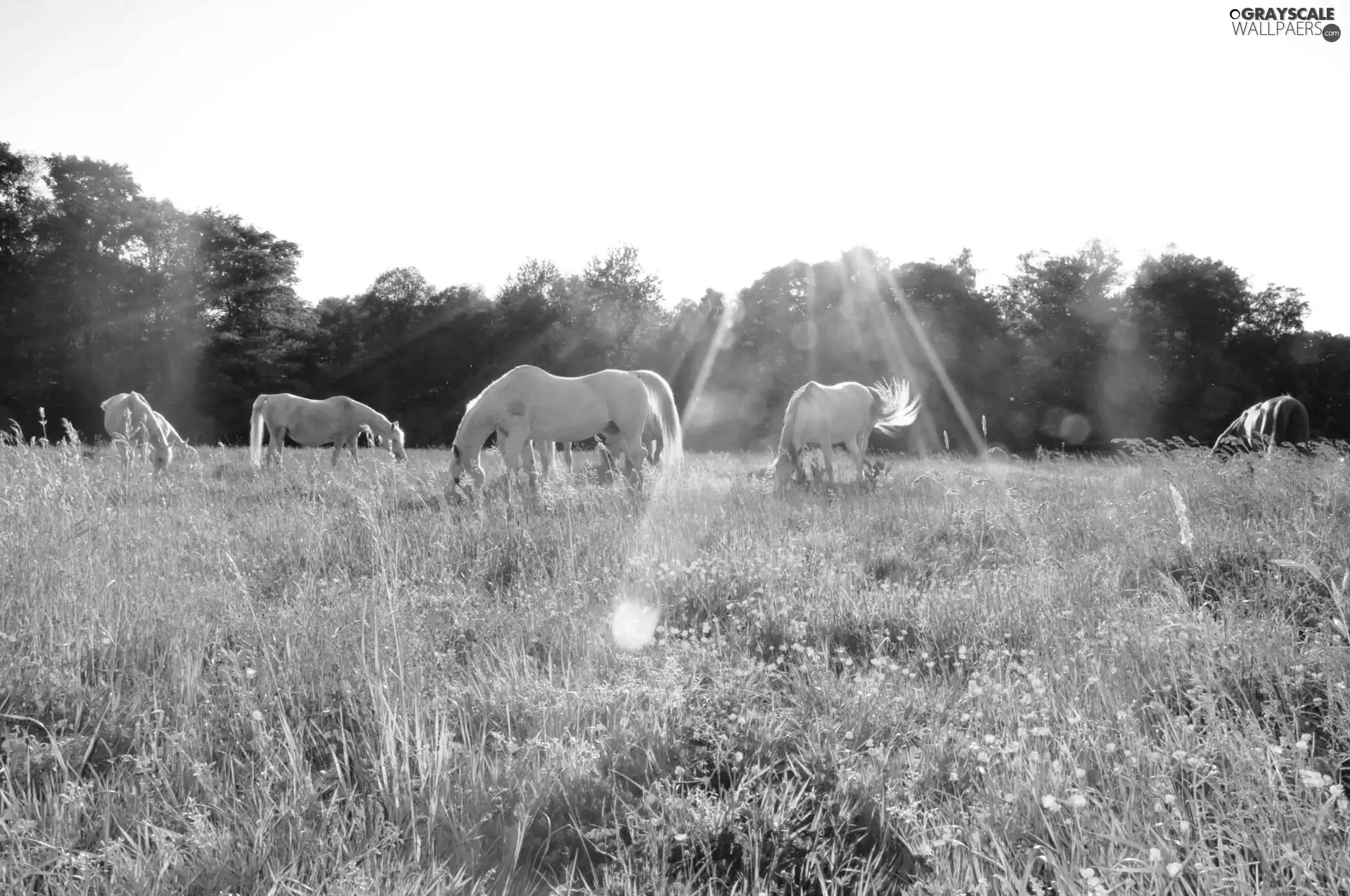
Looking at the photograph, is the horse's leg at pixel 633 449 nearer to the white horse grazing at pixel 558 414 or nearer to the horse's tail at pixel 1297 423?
the white horse grazing at pixel 558 414

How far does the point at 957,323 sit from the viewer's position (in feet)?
127

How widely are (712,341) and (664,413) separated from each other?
92.2 ft

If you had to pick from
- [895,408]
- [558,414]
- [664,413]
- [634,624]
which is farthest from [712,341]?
[634,624]

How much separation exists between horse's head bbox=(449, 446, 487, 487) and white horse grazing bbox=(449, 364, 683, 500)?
0.03 feet

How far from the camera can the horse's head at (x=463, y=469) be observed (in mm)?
8977

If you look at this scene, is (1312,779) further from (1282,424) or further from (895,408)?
(1282,424)

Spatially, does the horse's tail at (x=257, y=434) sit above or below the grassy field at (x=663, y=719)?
above

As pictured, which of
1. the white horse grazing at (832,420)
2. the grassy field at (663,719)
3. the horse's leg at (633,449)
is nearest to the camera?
the grassy field at (663,719)

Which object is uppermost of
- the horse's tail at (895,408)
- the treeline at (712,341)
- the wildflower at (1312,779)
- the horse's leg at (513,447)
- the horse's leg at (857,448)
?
the treeline at (712,341)

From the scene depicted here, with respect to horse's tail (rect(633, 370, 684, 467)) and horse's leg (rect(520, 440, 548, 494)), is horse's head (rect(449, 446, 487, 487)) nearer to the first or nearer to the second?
horse's leg (rect(520, 440, 548, 494))

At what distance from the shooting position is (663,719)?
249cm

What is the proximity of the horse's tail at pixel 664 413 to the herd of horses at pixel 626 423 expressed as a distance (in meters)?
0.02

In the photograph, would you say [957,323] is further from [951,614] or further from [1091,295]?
Answer: [951,614]

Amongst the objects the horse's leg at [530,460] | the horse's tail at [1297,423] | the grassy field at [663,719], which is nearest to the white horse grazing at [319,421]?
the horse's leg at [530,460]
